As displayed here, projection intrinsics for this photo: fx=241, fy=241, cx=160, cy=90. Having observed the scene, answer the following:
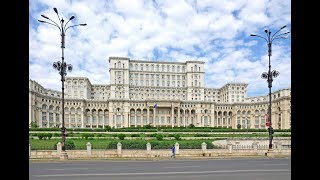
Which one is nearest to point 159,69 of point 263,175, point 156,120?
point 156,120

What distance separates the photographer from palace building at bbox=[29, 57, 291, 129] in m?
105

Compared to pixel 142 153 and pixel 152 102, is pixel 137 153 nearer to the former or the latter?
pixel 142 153

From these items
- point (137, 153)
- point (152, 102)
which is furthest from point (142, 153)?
point (152, 102)

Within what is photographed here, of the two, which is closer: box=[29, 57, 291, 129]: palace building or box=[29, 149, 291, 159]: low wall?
box=[29, 149, 291, 159]: low wall

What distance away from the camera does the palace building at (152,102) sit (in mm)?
104838

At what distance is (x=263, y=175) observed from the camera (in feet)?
48.8

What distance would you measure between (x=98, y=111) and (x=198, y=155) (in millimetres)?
95265

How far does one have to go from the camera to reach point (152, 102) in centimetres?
10950

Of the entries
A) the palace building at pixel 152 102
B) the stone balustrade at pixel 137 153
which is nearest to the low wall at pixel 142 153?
the stone balustrade at pixel 137 153

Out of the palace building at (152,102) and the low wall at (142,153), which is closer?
the low wall at (142,153)

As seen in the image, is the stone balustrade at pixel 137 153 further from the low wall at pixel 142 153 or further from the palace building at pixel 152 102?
the palace building at pixel 152 102

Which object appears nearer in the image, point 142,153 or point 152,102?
point 142,153

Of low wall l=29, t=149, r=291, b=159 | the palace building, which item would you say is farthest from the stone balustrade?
the palace building

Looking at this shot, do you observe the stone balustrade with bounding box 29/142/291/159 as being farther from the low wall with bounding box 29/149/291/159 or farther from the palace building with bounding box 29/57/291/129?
the palace building with bounding box 29/57/291/129
